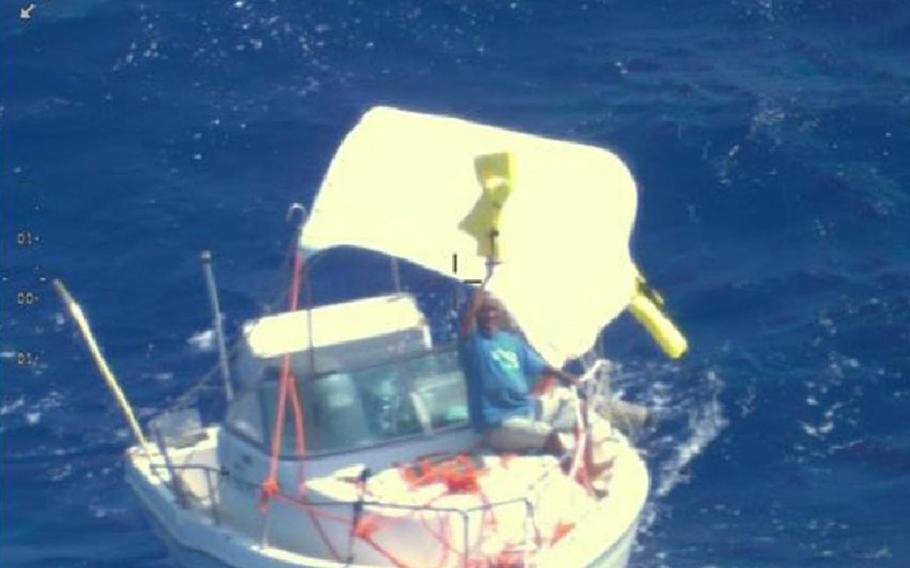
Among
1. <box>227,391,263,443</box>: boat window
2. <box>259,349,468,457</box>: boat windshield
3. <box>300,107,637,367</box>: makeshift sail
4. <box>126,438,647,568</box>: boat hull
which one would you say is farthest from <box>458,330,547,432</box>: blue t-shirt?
<box>227,391,263,443</box>: boat window

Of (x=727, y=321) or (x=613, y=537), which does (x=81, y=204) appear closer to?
(x=727, y=321)

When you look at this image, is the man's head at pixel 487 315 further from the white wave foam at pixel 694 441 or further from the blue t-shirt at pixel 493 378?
the white wave foam at pixel 694 441

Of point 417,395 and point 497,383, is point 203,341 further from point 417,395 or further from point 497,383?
point 497,383

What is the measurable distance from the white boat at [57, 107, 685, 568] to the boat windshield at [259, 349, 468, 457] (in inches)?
0.7

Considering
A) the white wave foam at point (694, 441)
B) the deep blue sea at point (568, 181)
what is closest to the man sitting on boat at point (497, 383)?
the deep blue sea at point (568, 181)

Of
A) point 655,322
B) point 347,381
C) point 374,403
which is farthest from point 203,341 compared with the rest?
point 655,322

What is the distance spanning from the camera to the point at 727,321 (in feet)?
106

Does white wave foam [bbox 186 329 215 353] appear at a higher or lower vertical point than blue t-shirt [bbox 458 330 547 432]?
lower

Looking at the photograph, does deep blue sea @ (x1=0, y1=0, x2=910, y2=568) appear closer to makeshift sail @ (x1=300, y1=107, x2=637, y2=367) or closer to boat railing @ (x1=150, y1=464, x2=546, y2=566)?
boat railing @ (x1=150, y1=464, x2=546, y2=566)

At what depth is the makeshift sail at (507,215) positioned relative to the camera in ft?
81.3

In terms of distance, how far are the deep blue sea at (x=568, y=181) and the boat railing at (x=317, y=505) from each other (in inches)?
88.8

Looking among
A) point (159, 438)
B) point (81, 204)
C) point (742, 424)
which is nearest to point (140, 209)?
point (81, 204)

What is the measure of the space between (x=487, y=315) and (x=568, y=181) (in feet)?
6.48

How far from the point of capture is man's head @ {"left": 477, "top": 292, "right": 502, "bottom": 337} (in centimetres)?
2567
